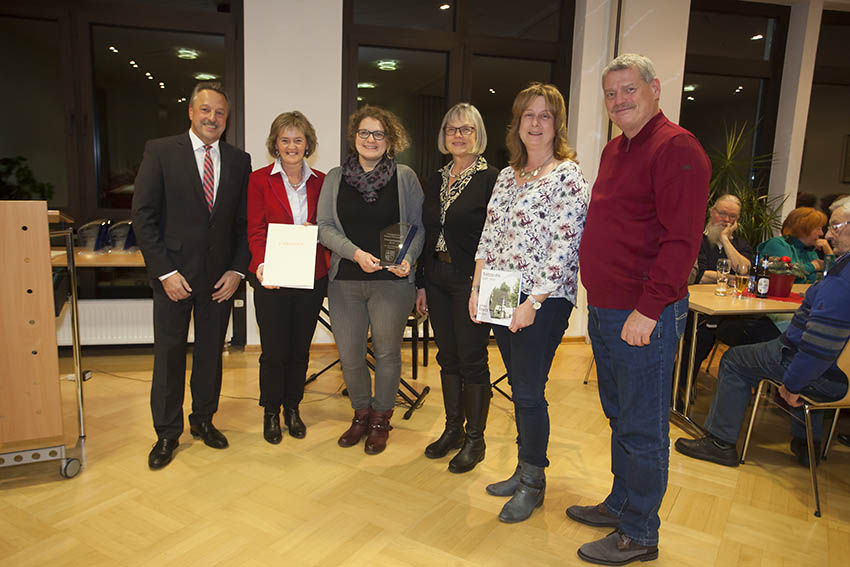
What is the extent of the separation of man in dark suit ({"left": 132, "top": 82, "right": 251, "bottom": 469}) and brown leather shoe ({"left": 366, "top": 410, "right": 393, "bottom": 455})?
81 cm

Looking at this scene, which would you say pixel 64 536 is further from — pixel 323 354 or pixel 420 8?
pixel 420 8

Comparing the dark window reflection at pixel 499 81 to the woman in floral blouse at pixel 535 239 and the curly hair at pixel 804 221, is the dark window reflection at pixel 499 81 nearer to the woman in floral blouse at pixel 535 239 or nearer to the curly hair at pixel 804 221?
the curly hair at pixel 804 221

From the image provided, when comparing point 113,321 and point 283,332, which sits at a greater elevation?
point 283,332

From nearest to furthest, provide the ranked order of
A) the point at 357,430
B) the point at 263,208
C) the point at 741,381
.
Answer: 1. the point at 263,208
2. the point at 741,381
3. the point at 357,430

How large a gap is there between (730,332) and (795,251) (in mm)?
915

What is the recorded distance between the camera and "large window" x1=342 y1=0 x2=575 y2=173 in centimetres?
457

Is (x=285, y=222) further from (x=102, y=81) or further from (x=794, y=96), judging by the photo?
(x=794, y=96)

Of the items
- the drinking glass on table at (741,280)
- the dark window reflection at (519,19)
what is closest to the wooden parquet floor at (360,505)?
the drinking glass on table at (741,280)

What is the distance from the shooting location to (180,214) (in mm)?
2424

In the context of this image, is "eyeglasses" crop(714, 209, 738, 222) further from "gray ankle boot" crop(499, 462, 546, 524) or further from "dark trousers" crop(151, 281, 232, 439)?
"dark trousers" crop(151, 281, 232, 439)

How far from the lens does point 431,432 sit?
2.99 meters

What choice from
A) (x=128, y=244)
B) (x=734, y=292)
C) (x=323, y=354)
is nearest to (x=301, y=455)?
(x=323, y=354)

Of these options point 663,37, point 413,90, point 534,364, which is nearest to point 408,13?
point 413,90

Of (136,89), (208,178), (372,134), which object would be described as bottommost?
(208,178)
